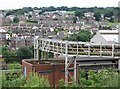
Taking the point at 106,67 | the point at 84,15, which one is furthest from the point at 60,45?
the point at 84,15

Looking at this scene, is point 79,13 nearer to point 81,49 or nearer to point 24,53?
point 24,53

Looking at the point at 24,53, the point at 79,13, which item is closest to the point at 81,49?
the point at 24,53

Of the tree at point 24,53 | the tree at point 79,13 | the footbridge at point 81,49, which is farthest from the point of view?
the tree at point 79,13

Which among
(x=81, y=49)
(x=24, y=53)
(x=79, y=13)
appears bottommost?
(x=24, y=53)

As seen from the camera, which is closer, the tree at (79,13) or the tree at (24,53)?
the tree at (24,53)

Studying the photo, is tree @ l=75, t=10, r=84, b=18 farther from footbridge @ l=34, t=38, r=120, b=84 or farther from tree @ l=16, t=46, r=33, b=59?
footbridge @ l=34, t=38, r=120, b=84

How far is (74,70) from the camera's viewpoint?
15.4ft

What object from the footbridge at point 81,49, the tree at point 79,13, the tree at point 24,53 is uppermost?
the tree at point 79,13

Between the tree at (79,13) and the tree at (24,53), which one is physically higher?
the tree at (79,13)

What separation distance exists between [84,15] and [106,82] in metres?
21.3

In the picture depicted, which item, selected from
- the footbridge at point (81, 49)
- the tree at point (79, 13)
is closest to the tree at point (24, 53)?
the footbridge at point (81, 49)

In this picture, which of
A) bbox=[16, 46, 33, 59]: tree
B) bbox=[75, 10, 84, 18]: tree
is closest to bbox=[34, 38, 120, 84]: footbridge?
bbox=[16, 46, 33, 59]: tree

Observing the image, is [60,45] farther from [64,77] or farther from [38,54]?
[38,54]

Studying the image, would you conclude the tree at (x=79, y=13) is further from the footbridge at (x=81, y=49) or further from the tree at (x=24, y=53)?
the footbridge at (x=81, y=49)
